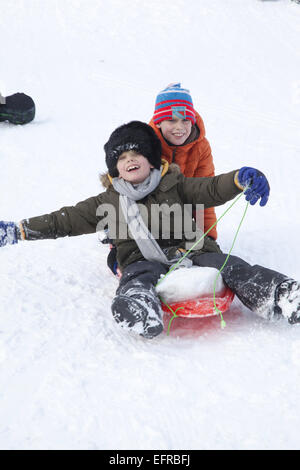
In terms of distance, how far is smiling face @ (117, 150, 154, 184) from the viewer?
2.16m

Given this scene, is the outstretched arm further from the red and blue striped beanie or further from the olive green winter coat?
the red and blue striped beanie

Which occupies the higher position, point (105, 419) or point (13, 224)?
point (13, 224)

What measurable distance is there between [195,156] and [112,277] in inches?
34.2

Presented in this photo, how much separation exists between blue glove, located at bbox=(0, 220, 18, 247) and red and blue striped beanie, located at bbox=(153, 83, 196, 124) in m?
1.03

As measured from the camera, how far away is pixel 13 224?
2.06m

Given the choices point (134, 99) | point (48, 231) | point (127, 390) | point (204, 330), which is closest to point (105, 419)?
point (127, 390)

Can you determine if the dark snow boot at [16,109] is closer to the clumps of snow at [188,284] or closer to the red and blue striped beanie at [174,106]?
the red and blue striped beanie at [174,106]

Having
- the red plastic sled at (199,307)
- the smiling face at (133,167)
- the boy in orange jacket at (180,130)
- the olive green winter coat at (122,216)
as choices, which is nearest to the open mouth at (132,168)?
the smiling face at (133,167)

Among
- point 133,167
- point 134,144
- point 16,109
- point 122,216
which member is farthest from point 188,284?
point 16,109

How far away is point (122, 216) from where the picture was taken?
7.19ft

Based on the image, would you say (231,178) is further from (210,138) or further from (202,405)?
(210,138)

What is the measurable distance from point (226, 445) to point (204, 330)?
66cm

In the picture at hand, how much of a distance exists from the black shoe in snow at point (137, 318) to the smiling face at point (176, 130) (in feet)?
3.70

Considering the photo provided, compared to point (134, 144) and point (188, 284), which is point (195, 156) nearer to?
point (134, 144)
